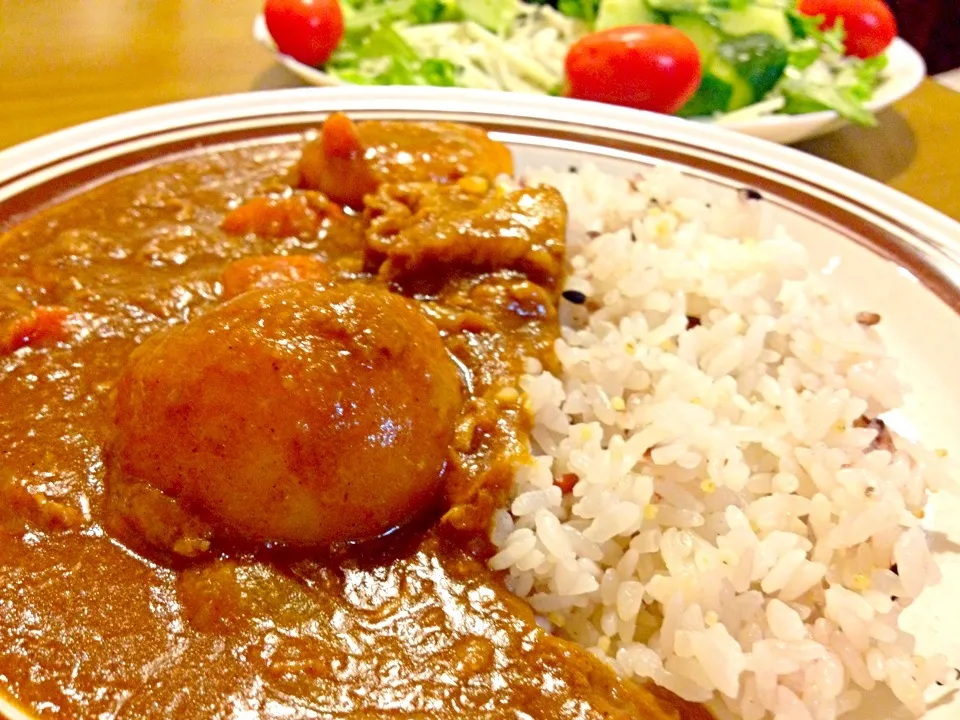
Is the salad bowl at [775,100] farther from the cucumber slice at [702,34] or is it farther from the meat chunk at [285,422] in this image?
the meat chunk at [285,422]

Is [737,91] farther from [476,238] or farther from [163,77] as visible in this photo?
[163,77]

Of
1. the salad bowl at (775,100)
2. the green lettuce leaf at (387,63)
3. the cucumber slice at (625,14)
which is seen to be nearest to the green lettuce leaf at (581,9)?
the cucumber slice at (625,14)

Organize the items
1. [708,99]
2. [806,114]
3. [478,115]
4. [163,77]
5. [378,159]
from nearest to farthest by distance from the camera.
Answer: [378,159] → [478,115] → [806,114] → [708,99] → [163,77]

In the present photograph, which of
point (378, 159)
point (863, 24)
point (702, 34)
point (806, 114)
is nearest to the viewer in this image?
point (378, 159)

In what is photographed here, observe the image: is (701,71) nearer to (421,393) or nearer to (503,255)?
(503,255)

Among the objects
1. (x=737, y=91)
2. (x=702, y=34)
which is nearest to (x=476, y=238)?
(x=737, y=91)

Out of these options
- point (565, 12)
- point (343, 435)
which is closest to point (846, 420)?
point (343, 435)
